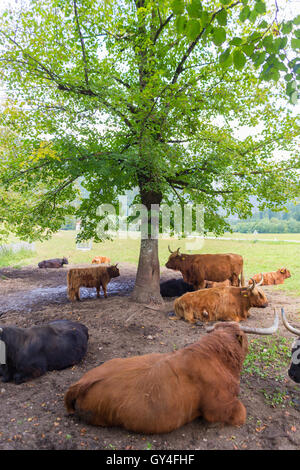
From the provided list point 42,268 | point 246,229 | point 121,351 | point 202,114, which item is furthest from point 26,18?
point 246,229

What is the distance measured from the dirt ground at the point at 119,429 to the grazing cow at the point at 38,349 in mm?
136

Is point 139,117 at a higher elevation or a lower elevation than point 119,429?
higher

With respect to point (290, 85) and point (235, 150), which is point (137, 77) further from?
point (290, 85)

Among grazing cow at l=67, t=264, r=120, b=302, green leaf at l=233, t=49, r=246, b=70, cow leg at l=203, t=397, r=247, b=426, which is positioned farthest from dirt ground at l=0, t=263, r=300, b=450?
green leaf at l=233, t=49, r=246, b=70

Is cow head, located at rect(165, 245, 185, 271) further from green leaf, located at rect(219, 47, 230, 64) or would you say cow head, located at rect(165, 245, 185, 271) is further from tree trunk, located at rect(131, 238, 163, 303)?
green leaf, located at rect(219, 47, 230, 64)

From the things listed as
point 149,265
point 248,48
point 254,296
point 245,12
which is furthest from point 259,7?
point 149,265

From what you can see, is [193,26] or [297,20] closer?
[297,20]

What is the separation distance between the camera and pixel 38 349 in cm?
504

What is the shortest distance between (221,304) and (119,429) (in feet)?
15.4

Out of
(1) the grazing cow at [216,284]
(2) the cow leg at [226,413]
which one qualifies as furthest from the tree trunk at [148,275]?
(2) the cow leg at [226,413]

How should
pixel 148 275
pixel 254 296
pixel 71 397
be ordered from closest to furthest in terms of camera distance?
1. pixel 71 397
2. pixel 254 296
3. pixel 148 275

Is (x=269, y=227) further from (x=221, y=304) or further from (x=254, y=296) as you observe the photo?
(x=221, y=304)

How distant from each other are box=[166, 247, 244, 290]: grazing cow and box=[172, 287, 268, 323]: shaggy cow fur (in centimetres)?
253

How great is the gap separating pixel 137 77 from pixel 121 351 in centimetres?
748
